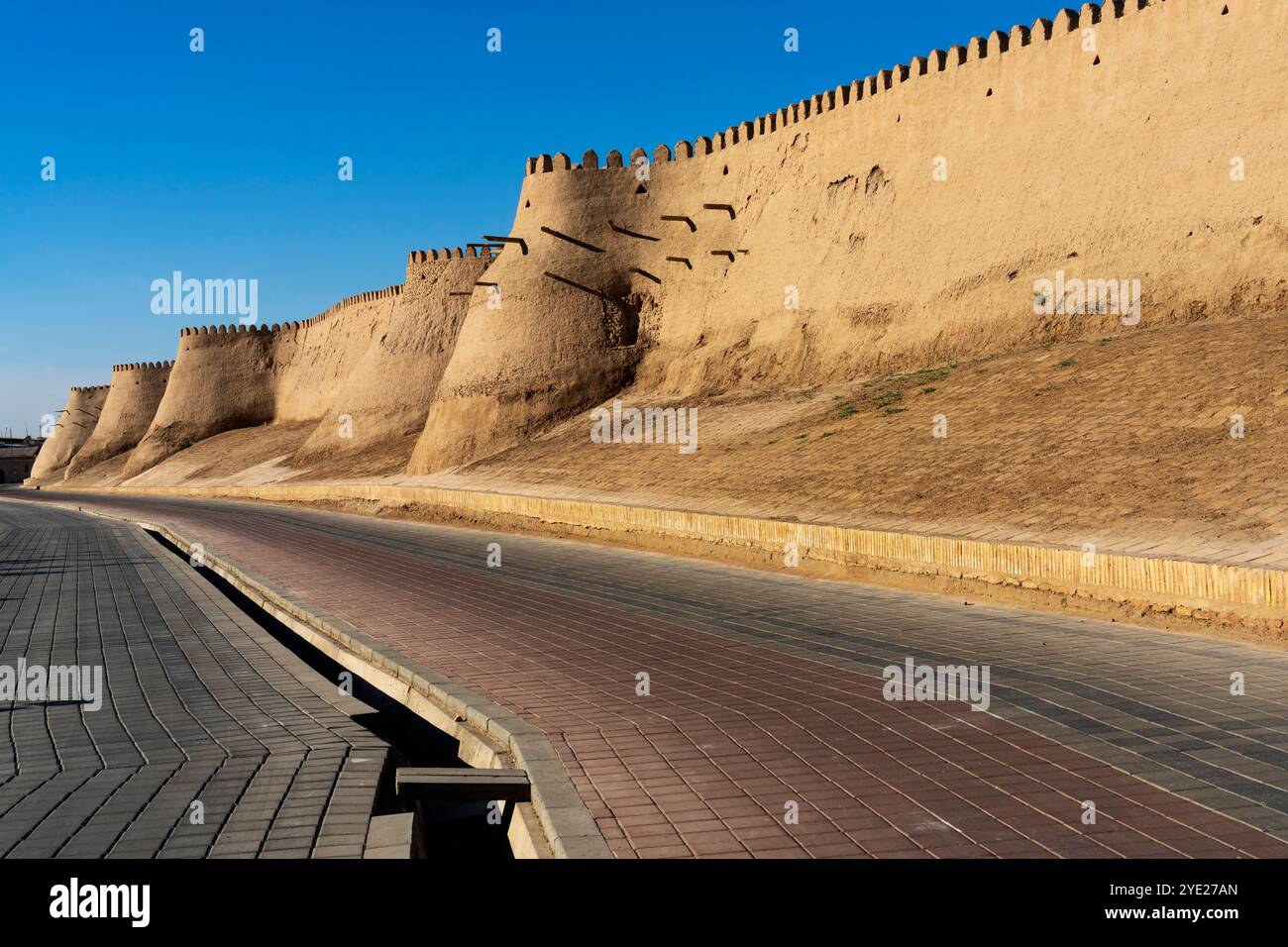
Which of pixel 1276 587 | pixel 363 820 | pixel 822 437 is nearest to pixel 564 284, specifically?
pixel 822 437

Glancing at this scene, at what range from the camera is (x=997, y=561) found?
38.6 feet

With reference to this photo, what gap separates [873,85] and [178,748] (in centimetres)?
2697

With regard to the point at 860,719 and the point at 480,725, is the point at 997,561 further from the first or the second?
the point at 480,725

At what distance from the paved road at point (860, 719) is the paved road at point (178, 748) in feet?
3.46

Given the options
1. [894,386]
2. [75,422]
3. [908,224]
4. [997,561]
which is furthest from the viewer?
[75,422]

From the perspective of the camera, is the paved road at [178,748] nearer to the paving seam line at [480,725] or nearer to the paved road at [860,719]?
the paving seam line at [480,725]

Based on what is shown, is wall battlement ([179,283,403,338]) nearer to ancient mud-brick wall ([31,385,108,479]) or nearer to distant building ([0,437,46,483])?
ancient mud-brick wall ([31,385,108,479])

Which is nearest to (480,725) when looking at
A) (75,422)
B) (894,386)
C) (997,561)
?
Result: (997,561)

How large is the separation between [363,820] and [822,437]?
1827cm

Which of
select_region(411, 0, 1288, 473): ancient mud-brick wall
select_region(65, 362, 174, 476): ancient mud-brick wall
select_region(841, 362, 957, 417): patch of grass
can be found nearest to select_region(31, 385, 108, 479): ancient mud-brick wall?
select_region(65, 362, 174, 476): ancient mud-brick wall

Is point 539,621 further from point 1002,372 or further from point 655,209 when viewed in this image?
point 655,209

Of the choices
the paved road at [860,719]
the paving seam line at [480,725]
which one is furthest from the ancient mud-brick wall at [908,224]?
the paving seam line at [480,725]

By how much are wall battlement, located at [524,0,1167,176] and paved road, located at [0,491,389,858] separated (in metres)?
19.8

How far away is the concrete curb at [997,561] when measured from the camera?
930 cm
